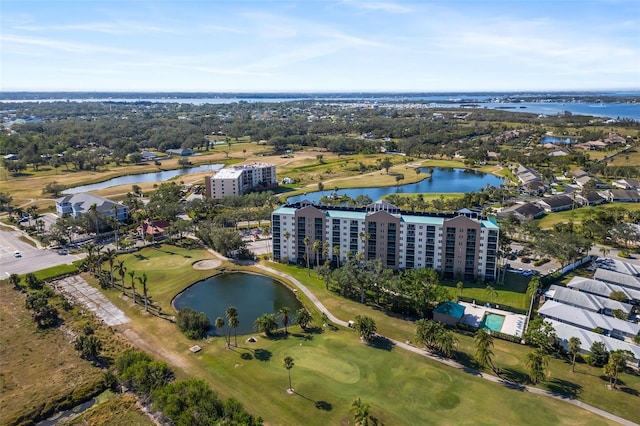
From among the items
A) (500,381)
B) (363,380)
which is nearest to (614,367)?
(500,381)

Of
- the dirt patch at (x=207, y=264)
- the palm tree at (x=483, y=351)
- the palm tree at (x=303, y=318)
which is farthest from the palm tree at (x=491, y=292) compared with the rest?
the dirt patch at (x=207, y=264)

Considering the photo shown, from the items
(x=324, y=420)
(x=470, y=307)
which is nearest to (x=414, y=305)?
(x=470, y=307)

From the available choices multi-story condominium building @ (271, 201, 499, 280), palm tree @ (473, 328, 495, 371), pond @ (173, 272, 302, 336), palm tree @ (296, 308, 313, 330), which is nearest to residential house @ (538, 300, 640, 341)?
multi-story condominium building @ (271, 201, 499, 280)

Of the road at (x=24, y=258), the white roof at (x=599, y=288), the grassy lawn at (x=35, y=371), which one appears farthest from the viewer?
the road at (x=24, y=258)

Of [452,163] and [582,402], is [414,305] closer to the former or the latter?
[582,402]

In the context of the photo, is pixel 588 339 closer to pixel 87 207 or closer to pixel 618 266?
pixel 618 266

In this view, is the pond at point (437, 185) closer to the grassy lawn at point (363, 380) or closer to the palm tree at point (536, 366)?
the grassy lawn at point (363, 380)

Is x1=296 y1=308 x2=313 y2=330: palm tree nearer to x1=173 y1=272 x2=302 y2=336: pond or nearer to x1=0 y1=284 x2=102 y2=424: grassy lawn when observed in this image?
x1=173 y1=272 x2=302 y2=336: pond
